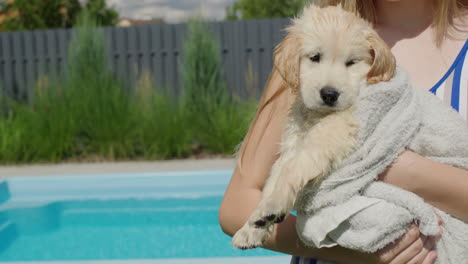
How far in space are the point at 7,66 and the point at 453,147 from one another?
579 inches

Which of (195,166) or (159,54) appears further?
(159,54)

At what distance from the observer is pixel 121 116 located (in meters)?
11.0

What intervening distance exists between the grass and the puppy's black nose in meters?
8.54

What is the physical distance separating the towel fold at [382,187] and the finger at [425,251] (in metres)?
0.05

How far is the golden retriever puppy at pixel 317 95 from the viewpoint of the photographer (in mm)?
1738

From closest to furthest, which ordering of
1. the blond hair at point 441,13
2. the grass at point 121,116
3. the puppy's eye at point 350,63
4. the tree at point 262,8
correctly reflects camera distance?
the puppy's eye at point 350,63 < the blond hair at point 441,13 < the grass at point 121,116 < the tree at point 262,8

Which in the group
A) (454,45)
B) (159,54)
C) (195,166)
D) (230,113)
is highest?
(454,45)

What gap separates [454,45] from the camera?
2.25 m

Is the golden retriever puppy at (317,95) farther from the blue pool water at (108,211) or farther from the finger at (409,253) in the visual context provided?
the blue pool water at (108,211)

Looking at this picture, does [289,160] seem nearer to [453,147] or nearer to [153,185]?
[453,147]

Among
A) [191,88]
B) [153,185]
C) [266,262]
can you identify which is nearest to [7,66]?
[191,88]

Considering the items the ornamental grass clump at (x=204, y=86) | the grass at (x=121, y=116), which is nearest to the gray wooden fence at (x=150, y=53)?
the ornamental grass clump at (x=204, y=86)

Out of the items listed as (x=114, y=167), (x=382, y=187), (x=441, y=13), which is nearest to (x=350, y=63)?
(x=382, y=187)

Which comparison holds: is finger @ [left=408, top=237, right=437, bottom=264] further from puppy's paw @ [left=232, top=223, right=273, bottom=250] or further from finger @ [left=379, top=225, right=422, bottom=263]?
puppy's paw @ [left=232, top=223, right=273, bottom=250]
